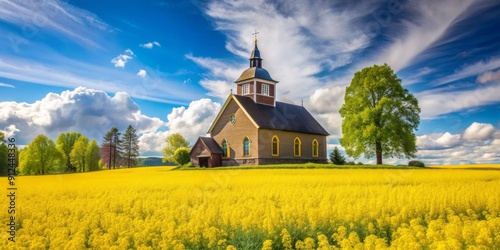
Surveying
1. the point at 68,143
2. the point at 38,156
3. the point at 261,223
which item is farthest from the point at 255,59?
the point at 261,223

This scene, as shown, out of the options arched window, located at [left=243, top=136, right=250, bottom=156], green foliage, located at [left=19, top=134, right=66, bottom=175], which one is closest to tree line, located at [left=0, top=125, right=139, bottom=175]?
green foliage, located at [left=19, top=134, right=66, bottom=175]

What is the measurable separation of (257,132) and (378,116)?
15438 mm

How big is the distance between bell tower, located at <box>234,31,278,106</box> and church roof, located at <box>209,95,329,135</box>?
3.71ft

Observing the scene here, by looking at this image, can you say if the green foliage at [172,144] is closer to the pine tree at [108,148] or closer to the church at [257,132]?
the pine tree at [108,148]

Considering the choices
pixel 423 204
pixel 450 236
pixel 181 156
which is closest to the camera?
pixel 450 236

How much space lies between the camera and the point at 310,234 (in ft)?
31.4

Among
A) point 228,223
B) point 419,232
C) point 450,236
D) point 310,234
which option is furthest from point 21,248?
point 450,236

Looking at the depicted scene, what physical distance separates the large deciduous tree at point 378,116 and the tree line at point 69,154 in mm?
42965

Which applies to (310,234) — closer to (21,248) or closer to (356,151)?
(21,248)

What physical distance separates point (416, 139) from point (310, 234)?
46319mm

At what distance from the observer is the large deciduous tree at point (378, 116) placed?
4862cm

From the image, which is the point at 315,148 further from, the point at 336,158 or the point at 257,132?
the point at 257,132

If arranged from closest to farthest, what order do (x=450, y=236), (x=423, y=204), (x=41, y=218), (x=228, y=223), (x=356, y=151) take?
1. (x=450, y=236)
2. (x=228, y=223)
3. (x=41, y=218)
4. (x=423, y=204)
5. (x=356, y=151)

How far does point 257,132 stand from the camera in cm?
4925
